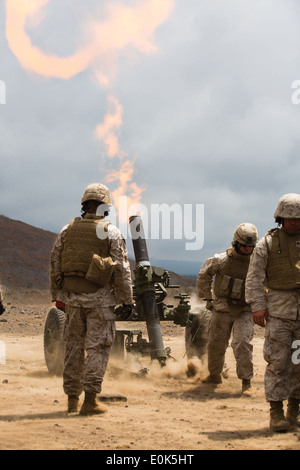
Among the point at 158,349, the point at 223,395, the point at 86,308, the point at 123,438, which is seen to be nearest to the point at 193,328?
the point at 158,349

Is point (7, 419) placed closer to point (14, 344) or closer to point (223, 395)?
point (223, 395)

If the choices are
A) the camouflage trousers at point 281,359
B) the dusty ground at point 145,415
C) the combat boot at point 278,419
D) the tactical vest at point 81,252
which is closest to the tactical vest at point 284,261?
the camouflage trousers at point 281,359

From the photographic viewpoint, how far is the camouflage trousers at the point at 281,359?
613 centimetres

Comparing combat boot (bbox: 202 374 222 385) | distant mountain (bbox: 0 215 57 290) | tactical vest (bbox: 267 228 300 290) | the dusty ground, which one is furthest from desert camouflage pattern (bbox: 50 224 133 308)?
distant mountain (bbox: 0 215 57 290)

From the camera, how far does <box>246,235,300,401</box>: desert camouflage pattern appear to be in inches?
242

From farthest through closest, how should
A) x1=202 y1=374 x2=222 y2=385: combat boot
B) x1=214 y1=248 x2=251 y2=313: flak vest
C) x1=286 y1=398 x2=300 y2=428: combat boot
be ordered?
x1=202 y1=374 x2=222 y2=385: combat boot < x1=214 y1=248 x2=251 y2=313: flak vest < x1=286 y1=398 x2=300 y2=428: combat boot

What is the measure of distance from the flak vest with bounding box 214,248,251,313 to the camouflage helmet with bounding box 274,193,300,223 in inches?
87.1

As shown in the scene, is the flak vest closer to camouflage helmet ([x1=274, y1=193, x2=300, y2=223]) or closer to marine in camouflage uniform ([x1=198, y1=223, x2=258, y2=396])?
marine in camouflage uniform ([x1=198, y1=223, x2=258, y2=396])

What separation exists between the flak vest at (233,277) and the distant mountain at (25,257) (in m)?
27.3

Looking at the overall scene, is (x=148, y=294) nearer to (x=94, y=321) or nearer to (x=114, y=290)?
(x=114, y=290)

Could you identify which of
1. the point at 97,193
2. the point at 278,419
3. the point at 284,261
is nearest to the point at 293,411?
the point at 278,419

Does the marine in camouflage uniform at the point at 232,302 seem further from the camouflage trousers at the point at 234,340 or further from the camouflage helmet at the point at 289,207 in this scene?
the camouflage helmet at the point at 289,207

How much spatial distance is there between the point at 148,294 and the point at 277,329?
14.0 feet

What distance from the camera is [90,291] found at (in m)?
6.74
